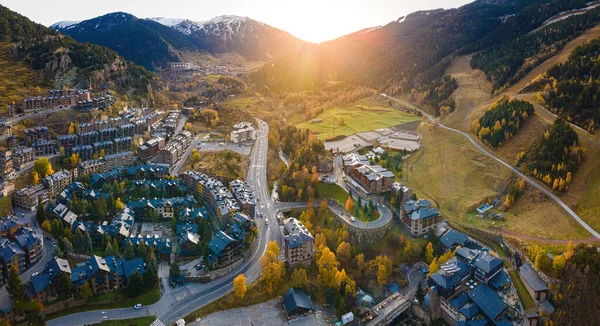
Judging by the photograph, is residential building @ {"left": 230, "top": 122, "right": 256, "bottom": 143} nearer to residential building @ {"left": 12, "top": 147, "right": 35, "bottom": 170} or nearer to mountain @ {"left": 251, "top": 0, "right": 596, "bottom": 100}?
residential building @ {"left": 12, "top": 147, "right": 35, "bottom": 170}

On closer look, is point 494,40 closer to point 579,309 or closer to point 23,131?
point 579,309

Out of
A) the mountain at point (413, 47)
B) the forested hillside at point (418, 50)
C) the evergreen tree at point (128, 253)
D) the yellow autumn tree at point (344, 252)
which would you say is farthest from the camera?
the mountain at point (413, 47)

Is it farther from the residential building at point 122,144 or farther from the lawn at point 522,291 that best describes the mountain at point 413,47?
the residential building at point 122,144

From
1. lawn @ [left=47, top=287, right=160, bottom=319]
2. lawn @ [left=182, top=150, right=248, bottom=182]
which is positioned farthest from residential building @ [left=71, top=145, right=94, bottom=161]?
lawn @ [left=47, top=287, right=160, bottom=319]

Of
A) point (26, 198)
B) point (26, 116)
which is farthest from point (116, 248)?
point (26, 116)

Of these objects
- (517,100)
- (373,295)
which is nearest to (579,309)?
(373,295)

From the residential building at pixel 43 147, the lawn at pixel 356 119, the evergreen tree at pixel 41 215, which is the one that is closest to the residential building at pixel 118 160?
the residential building at pixel 43 147

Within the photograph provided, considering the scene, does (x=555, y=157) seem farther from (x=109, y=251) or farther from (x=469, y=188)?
(x=109, y=251)
